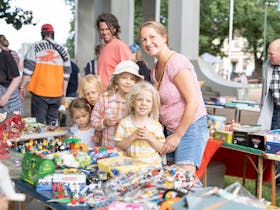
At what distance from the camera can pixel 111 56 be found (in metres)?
4.30

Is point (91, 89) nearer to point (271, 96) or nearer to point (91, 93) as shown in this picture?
point (91, 93)

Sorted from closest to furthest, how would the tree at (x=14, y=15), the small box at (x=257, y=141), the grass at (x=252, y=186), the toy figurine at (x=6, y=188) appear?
the toy figurine at (x=6, y=188) → the small box at (x=257, y=141) → the grass at (x=252, y=186) → the tree at (x=14, y=15)

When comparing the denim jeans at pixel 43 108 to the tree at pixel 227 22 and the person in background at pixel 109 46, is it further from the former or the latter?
the tree at pixel 227 22

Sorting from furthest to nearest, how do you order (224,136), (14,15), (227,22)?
1. (227,22)
2. (14,15)
3. (224,136)

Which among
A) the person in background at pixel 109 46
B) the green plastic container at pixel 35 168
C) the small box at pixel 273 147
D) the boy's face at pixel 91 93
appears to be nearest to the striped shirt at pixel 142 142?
the green plastic container at pixel 35 168

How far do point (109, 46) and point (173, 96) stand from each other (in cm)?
169

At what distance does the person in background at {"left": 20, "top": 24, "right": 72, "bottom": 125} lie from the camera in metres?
5.51

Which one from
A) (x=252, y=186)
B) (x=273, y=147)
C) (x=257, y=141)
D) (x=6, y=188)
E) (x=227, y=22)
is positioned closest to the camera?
(x=6, y=188)

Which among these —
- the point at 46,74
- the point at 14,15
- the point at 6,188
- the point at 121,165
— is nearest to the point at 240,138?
→ the point at 121,165

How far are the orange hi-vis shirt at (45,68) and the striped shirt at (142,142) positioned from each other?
289 centimetres

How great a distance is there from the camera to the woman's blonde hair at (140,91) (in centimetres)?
275

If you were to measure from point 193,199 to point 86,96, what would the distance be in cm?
201

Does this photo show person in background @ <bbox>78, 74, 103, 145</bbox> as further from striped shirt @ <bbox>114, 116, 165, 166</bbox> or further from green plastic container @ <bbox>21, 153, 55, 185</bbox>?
green plastic container @ <bbox>21, 153, 55, 185</bbox>

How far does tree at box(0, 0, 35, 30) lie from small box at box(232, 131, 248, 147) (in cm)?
720
